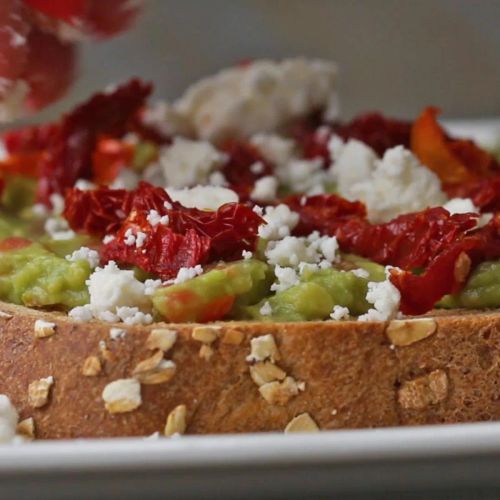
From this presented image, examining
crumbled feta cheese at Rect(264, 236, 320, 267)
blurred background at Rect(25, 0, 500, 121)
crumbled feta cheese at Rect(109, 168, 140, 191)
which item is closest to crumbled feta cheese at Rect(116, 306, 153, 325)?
crumbled feta cheese at Rect(264, 236, 320, 267)

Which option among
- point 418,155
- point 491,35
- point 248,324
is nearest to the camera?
point 248,324

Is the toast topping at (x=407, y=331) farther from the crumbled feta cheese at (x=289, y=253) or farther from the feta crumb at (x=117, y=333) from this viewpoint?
the feta crumb at (x=117, y=333)

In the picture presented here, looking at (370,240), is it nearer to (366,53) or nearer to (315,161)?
(315,161)

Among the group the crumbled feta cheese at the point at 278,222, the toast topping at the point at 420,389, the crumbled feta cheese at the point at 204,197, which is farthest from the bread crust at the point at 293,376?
the crumbled feta cheese at the point at 204,197

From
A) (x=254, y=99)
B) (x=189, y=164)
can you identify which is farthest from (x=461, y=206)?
(x=254, y=99)

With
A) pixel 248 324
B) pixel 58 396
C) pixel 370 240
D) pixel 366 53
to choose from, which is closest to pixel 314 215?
pixel 370 240

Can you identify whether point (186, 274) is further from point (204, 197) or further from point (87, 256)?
point (204, 197)

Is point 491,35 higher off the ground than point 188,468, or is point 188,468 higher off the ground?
point 491,35
